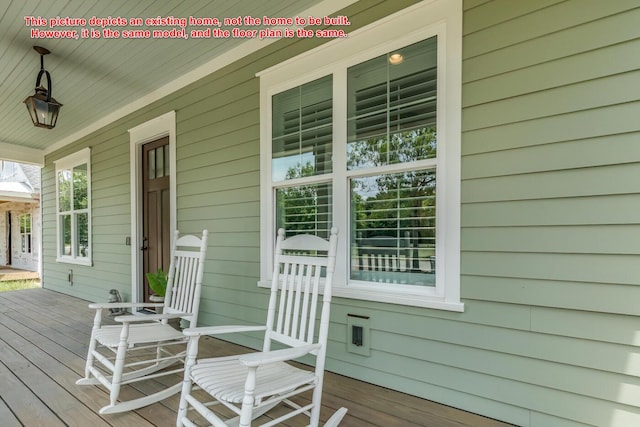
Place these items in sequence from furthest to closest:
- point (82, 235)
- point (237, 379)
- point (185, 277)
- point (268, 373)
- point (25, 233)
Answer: point (25, 233) → point (82, 235) → point (185, 277) → point (268, 373) → point (237, 379)

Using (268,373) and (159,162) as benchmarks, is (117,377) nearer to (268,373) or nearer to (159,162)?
(268,373)

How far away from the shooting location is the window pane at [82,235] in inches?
220

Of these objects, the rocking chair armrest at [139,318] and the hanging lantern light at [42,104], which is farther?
the hanging lantern light at [42,104]

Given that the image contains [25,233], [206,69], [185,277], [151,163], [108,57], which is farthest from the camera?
[25,233]

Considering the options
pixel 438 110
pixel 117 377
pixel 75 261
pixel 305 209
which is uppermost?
pixel 438 110

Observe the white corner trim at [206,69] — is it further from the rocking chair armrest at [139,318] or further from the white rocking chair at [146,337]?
the rocking chair armrest at [139,318]

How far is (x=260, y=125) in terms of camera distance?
301 centimetres

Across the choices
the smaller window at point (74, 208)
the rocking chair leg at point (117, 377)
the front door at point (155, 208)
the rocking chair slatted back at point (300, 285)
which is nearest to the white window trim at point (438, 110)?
the rocking chair slatted back at point (300, 285)

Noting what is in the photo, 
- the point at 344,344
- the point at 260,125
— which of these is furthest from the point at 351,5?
the point at 344,344

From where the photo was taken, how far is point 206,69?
3496 mm

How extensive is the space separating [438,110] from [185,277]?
7.44ft

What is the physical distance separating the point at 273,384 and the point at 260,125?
220cm

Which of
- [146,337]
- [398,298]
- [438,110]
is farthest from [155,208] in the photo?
[438,110]

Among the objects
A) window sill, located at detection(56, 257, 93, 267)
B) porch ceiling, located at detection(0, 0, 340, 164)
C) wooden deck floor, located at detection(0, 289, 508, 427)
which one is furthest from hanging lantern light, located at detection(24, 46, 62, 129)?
window sill, located at detection(56, 257, 93, 267)
